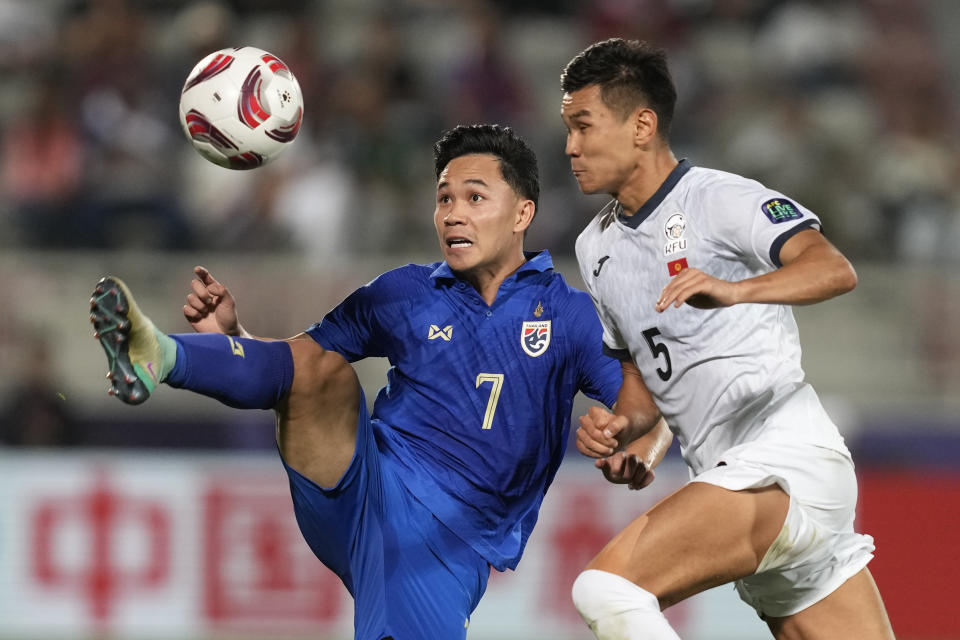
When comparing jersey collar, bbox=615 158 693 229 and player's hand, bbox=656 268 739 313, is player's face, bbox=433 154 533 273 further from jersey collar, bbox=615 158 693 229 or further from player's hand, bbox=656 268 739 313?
player's hand, bbox=656 268 739 313

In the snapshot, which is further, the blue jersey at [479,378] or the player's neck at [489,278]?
the player's neck at [489,278]

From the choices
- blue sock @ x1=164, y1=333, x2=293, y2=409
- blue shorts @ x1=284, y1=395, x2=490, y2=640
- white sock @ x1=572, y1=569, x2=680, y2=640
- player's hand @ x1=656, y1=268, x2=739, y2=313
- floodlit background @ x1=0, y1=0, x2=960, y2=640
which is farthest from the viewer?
floodlit background @ x1=0, y1=0, x2=960, y2=640

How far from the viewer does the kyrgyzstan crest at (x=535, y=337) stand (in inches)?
192

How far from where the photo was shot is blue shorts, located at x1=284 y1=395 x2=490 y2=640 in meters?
4.75

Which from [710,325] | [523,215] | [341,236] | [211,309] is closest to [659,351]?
[710,325]

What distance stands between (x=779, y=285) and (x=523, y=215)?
1581 millimetres

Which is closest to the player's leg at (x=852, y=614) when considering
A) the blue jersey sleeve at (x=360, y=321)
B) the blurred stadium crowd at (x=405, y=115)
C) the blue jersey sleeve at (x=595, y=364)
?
the blue jersey sleeve at (x=595, y=364)

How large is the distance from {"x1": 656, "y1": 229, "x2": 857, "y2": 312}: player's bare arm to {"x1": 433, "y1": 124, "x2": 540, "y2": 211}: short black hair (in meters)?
1.51

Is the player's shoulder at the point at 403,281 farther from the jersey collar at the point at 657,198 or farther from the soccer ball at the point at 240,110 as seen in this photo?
the jersey collar at the point at 657,198

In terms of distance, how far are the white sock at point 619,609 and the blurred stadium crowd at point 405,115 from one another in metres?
5.57

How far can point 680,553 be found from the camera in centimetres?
383

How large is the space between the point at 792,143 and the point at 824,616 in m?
6.99

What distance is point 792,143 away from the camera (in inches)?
423

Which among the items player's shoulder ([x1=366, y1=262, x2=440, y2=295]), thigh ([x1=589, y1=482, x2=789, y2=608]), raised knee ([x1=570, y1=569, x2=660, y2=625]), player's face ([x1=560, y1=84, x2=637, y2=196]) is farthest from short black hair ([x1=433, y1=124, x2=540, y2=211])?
raised knee ([x1=570, y1=569, x2=660, y2=625])
